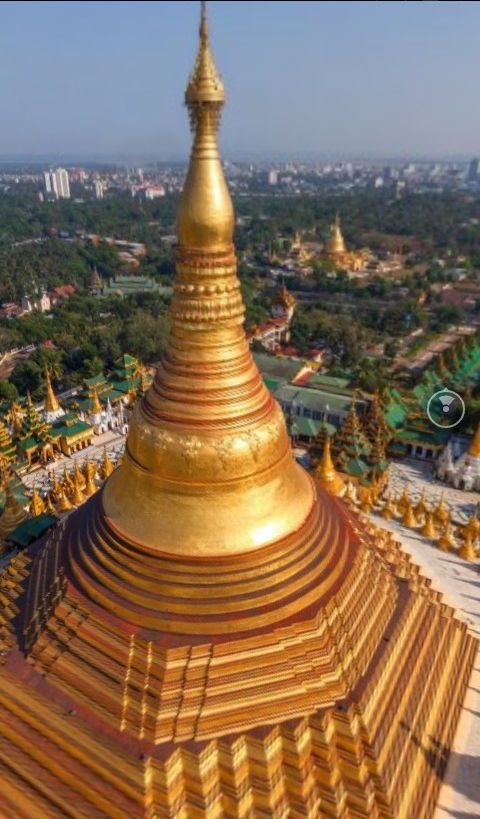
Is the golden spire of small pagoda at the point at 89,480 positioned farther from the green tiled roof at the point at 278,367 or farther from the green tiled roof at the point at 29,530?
the green tiled roof at the point at 278,367

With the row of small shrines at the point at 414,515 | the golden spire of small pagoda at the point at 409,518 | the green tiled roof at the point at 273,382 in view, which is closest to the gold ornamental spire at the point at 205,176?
the row of small shrines at the point at 414,515

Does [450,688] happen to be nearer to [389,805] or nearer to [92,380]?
[389,805]

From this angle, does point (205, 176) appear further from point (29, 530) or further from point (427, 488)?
point (427, 488)

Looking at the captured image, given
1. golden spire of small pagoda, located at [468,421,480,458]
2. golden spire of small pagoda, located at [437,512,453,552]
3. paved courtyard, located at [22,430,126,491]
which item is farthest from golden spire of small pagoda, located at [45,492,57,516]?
golden spire of small pagoda, located at [468,421,480,458]

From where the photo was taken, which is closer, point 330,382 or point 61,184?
point 330,382

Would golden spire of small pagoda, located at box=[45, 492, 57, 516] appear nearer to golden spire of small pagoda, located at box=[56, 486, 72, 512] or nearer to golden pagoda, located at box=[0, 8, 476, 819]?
golden spire of small pagoda, located at box=[56, 486, 72, 512]

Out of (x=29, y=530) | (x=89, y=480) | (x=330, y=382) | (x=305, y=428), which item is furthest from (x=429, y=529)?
(x=330, y=382)
